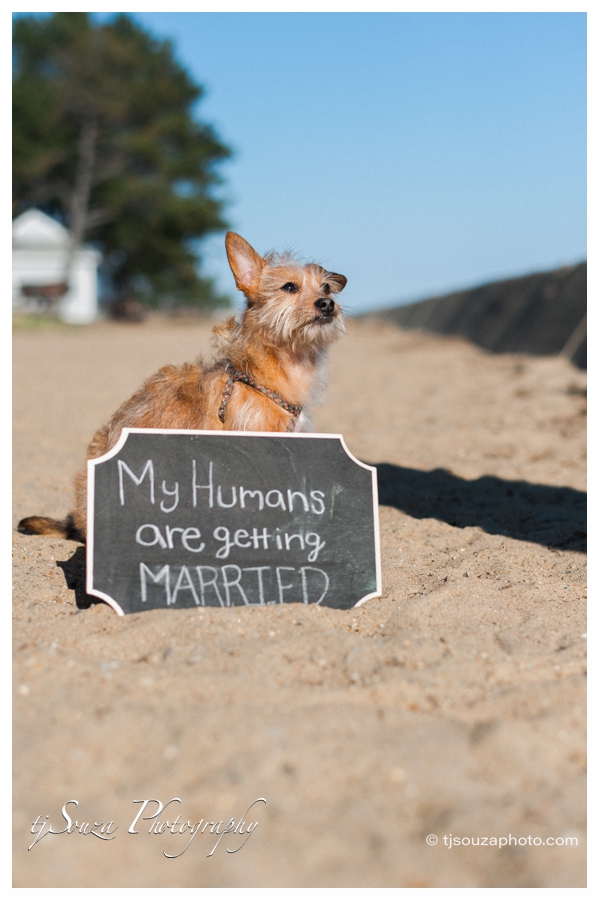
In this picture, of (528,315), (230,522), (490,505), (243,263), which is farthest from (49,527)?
(528,315)

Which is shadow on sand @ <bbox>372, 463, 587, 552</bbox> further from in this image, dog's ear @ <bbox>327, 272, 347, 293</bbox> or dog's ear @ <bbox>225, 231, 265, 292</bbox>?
dog's ear @ <bbox>225, 231, 265, 292</bbox>

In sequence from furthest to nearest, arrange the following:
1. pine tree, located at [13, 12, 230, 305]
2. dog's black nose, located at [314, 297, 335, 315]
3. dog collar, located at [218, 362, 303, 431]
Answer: pine tree, located at [13, 12, 230, 305]
dog's black nose, located at [314, 297, 335, 315]
dog collar, located at [218, 362, 303, 431]

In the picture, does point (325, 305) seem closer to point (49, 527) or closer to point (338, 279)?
point (338, 279)

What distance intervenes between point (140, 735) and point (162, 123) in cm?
4931

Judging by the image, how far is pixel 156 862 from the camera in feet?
7.04

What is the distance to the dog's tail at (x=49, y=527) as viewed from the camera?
496 centimetres

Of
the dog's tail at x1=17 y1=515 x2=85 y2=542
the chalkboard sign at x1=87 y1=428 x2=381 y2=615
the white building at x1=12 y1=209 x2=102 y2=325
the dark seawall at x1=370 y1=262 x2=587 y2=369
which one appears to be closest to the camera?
the chalkboard sign at x1=87 y1=428 x2=381 y2=615

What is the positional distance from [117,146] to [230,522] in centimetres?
Result: 4612

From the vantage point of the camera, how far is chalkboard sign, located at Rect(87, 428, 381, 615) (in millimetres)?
3557
